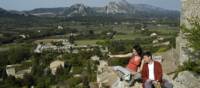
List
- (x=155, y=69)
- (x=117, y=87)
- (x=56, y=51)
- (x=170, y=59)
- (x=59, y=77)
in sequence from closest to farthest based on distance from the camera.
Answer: (x=155, y=69) → (x=117, y=87) → (x=170, y=59) → (x=59, y=77) → (x=56, y=51)

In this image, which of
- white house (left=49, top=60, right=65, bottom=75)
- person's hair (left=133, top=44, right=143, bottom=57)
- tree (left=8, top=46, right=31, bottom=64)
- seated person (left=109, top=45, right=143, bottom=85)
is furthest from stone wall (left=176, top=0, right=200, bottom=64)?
tree (left=8, top=46, right=31, bottom=64)

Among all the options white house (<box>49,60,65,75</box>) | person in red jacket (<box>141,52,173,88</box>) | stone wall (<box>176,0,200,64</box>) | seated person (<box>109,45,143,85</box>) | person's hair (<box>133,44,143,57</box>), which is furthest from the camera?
white house (<box>49,60,65,75</box>)

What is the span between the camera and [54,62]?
210 ft

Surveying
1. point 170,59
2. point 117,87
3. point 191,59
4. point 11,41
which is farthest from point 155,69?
point 11,41

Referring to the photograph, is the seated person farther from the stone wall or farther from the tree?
the tree

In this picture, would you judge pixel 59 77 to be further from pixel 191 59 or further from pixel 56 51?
pixel 191 59

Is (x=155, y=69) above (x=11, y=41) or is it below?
above

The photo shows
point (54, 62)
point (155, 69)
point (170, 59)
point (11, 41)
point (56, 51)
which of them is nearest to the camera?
point (155, 69)

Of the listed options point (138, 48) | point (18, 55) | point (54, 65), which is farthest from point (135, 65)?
point (18, 55)

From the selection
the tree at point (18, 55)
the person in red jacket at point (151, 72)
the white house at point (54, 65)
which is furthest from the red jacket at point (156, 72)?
the tree at point (18, 55)

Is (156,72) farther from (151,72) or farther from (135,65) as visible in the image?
(135,65)

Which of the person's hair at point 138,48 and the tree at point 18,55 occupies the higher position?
the person's hair at point 138,48

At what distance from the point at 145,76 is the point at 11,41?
97.5 m

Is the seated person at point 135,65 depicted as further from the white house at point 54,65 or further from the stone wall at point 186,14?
the white house at point 54,65
